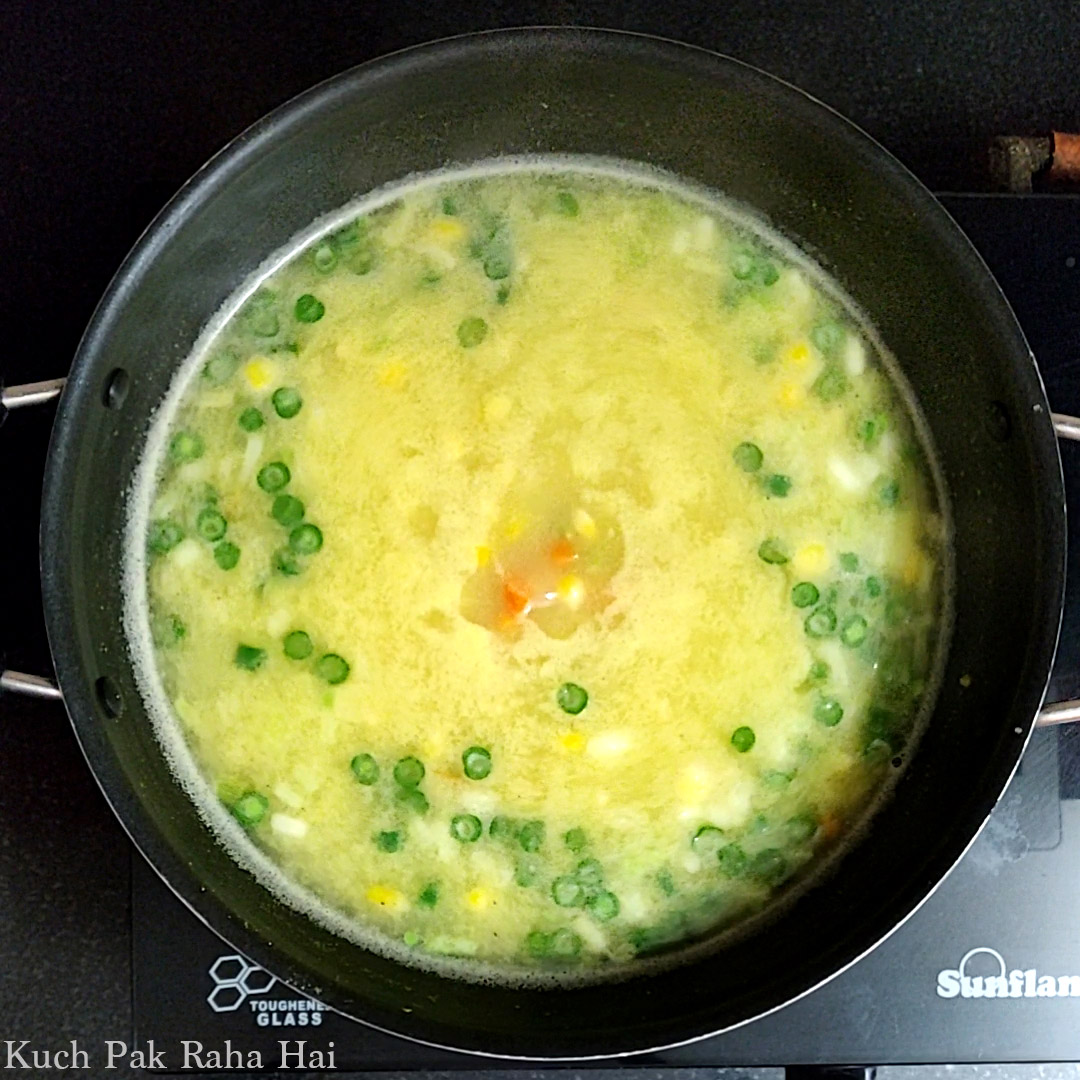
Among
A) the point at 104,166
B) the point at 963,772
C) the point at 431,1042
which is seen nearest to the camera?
the point at 431,1042

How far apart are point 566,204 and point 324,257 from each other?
1.19 feet

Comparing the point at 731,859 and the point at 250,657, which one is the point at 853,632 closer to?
the point at 731,859

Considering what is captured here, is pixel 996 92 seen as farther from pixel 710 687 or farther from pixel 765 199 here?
pixel 710 687

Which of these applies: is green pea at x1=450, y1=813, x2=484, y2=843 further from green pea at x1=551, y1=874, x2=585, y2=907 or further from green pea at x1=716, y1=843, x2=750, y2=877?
green pea at x1=716, y1=843, x2=750, y2=877

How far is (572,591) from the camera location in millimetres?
1680

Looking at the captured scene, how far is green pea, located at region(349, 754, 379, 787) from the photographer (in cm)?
164

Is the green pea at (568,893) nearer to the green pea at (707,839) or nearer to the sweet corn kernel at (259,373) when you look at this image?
the green pea at (707,839)

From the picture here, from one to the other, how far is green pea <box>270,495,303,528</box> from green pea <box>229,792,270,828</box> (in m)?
0.38

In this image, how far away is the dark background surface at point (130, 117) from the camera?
1.77 m

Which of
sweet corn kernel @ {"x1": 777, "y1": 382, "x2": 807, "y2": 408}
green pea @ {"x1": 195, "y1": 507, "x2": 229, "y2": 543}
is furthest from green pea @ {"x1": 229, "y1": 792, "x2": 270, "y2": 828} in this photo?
sweet corn kernel @ {"x1": 777, "y1": 382, "x2": 807, "y2": 408}

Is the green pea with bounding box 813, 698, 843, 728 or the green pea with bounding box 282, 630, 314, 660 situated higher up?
the green pea with bounding box 282, 630, 314, 660

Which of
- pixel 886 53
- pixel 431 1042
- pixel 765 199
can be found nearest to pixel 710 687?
pixel 431 1042

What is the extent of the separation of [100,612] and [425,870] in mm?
566

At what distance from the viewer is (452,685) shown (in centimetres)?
167
